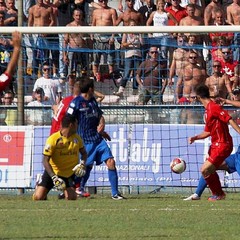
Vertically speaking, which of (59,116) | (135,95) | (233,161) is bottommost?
(233,161)

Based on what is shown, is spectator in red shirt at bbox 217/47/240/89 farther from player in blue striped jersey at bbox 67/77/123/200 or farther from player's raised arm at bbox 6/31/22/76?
player's raised arm at bbox 6/31/22/76

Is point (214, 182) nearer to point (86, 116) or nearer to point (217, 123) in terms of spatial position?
point (217, 123)

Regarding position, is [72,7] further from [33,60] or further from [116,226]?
[116,226]

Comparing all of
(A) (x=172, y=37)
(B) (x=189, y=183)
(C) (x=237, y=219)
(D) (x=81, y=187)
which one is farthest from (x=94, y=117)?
(C) (x=237, y=219)

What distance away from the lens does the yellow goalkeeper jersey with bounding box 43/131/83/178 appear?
14.9 metres

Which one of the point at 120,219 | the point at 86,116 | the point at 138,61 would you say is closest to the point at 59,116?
the point at 86,116

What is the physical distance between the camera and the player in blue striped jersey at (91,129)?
1575cm

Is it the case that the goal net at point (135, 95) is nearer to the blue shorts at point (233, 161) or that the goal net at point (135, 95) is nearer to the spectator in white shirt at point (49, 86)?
the spectator in white shirt at point (49, 86)

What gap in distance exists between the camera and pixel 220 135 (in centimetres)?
1523

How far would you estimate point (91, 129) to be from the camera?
52.5 ft

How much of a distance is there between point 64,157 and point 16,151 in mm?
2830

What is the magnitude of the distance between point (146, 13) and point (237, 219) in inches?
425

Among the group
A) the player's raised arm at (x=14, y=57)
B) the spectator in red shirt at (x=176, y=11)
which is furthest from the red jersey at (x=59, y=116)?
the player's raised arm at (x=14, y=57)

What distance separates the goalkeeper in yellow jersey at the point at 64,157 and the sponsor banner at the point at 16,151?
8.33 feet
